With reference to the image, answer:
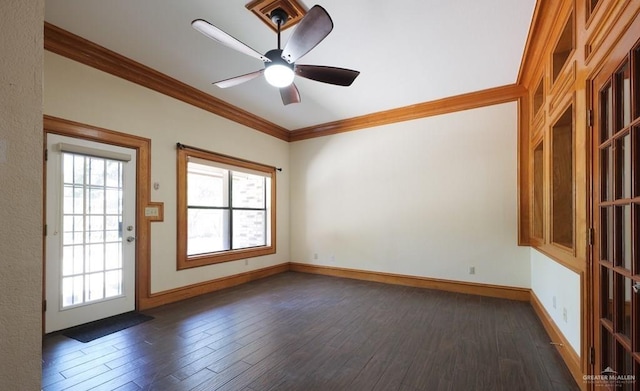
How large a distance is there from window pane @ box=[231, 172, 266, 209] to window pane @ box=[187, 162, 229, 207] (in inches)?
7.5

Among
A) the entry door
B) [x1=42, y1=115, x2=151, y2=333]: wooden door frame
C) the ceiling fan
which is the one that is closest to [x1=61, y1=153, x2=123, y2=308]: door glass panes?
[x1=42, y1=115, x2=151, y2=333]: wooden door frame

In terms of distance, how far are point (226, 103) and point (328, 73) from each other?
2489mm

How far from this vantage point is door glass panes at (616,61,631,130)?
1479 millimetres

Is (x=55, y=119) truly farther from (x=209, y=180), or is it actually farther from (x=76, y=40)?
(x=209, y=180)

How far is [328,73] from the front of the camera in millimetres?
2676

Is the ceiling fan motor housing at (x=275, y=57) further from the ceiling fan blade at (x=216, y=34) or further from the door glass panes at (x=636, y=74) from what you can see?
the door glass panes at (x=636, y=74)

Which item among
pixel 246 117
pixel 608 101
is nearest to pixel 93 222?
pixel 246 117

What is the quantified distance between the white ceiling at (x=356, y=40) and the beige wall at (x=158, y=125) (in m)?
0.40

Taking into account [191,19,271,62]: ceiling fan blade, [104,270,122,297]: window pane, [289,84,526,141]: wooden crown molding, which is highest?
[289,84,526,141]: wooden crown molding

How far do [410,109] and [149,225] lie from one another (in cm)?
423

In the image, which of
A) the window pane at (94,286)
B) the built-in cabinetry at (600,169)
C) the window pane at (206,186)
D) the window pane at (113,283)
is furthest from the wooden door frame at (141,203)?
the built-in cabinetry at (600,169)

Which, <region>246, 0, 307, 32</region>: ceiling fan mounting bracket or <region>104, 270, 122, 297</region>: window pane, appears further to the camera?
<region>104, 270, 122, 297</region>: window pane

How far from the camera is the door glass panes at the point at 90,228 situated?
2945mm

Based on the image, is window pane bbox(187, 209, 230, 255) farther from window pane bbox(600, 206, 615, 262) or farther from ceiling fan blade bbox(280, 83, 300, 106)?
window pane bbox(600, 206, 615, 262)
